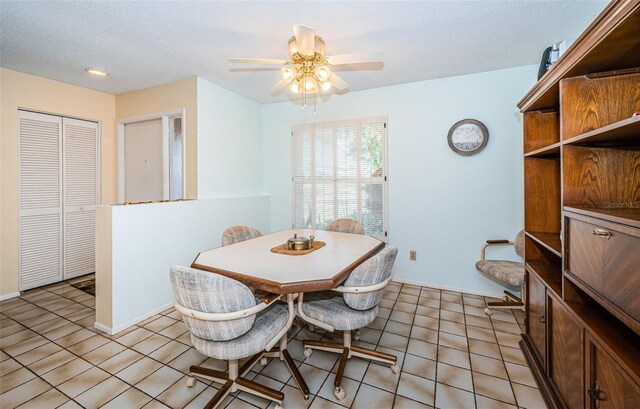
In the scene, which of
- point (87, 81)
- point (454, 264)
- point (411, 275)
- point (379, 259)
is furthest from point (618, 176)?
point (87, 81)

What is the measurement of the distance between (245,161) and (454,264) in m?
3.10

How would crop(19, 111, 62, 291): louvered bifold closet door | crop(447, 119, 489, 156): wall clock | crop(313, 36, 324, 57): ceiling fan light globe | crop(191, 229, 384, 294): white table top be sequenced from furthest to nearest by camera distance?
crop(19, 111, 62, 291): louvered bifold closet door < crop(447, 119, 489, 156): wall clock < crop(313, 36, 324, 57): ceiling fan light globe < crop(191, 229, 384, 294): white table top

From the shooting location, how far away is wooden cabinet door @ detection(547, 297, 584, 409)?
1.32 meters

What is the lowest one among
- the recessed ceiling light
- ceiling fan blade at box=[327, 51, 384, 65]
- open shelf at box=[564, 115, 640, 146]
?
open shelf at box=[564, 115, 640, 146]

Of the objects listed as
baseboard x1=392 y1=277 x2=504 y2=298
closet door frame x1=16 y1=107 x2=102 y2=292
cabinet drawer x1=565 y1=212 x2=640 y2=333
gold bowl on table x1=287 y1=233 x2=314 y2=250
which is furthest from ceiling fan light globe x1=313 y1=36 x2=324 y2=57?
closet door frame x1=16 y1=107 x2=102 y2=292

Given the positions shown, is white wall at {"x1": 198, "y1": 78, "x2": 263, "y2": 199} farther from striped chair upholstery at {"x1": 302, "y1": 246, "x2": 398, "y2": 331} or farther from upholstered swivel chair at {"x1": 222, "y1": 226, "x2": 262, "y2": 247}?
striped chair upholstery at {"x1": 302, "y1": 246, "x2": 398, "y2": 331}

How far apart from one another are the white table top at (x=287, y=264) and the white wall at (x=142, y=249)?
3.34 ft

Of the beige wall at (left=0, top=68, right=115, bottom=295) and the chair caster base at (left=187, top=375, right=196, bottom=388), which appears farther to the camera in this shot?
the beige wall at (left=0, top=68, right=115, bottom=295)

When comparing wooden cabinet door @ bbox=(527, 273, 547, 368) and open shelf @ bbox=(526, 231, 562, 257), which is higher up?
open shelf @ bbox=(526, 231, 562, 257)

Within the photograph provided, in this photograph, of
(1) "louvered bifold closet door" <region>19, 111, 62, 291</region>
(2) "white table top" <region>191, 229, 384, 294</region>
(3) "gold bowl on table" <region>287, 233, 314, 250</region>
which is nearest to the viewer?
(2) "white table top" <region>191, 229, 384, 294</region>

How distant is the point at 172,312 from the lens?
288 centimetres

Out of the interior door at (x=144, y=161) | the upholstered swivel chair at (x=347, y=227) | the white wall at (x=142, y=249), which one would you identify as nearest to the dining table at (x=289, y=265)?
the upholstered swivel chair at (x=347, y=227)

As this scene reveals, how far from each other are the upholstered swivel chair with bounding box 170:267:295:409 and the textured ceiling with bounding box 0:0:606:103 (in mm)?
1860

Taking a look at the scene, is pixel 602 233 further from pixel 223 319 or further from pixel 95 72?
pixel 95 72
